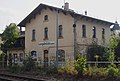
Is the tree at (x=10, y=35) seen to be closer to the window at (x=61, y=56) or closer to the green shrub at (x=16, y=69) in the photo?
the window at (x=61, y=56)

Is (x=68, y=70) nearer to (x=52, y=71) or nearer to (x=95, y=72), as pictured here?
(x=52, y=71)

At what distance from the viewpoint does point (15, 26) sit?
125 feet

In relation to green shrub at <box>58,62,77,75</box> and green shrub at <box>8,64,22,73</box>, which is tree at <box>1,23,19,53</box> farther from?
green shrub at <box>58,62,77,75</box>

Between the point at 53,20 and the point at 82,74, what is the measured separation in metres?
13.8

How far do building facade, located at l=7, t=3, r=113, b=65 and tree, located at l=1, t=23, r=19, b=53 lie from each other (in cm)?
247

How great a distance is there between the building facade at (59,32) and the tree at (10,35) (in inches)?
97.1

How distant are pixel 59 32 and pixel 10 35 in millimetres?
8915

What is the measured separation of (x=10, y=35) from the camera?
37.0m

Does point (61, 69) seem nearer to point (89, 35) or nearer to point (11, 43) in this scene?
point (89, 35)

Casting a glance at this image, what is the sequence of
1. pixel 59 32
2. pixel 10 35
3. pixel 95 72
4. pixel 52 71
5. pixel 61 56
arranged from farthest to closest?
pixel 10 35
pixel 59 32
pixel 61 56
pixel 52 71
pixel 95 72

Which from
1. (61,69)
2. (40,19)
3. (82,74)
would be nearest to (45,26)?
(40,19)

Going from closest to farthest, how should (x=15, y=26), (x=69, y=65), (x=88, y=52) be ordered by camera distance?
(x=69, y=65), (x=88, y=52), (x=15, y=26)

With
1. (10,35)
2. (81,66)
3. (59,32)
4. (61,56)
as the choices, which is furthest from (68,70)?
(10,35)

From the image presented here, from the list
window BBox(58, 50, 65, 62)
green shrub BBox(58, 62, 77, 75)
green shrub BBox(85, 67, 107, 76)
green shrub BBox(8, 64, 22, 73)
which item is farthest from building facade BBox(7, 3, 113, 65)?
green shrub BBox(85, 67, 107, 76)
